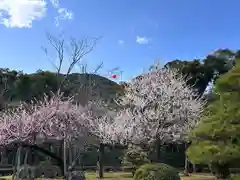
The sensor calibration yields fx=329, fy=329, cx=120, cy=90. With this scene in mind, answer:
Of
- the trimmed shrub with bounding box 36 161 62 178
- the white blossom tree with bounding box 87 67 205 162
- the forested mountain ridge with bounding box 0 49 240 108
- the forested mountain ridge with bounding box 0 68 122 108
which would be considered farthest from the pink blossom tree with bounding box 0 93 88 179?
the forested mountain ridge with bounding box 0 68 122 108

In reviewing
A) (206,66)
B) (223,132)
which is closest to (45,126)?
(223,132)

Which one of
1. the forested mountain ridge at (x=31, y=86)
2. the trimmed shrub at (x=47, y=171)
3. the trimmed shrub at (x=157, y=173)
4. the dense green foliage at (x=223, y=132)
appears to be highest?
the forested mountain ridge at (x=31, y=86)

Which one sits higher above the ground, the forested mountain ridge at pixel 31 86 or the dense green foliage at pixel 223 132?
the forested mountain ridge at pixel 31 86

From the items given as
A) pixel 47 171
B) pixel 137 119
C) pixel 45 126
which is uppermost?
pixel 137 119

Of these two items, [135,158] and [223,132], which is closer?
[223,132]

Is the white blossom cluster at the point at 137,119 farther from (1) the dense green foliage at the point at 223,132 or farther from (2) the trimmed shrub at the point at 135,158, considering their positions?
(1) the dense green foliage at the point at 223,132

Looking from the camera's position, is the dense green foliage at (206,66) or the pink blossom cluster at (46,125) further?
the dense green foliage at (206,66)

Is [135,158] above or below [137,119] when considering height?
below

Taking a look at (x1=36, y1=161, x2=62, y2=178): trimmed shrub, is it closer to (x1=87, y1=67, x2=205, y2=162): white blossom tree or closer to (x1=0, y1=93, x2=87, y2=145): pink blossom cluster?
(x1=0, y1=93, x2=87, y2=145): pink blossom cluster

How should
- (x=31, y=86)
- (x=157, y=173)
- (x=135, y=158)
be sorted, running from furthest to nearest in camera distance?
Answer: (x=31, y=86) → (x=135, y=158) → (x=157, y=173)

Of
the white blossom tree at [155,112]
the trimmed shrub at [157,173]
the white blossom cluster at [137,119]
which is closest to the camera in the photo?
the trimmed shrub at [157,173]

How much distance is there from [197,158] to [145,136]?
23.0ft

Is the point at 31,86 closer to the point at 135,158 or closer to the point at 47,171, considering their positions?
the point at 47,171

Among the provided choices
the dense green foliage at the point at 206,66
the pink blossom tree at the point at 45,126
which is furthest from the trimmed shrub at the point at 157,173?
the dense green foliage at the point at 206,66
